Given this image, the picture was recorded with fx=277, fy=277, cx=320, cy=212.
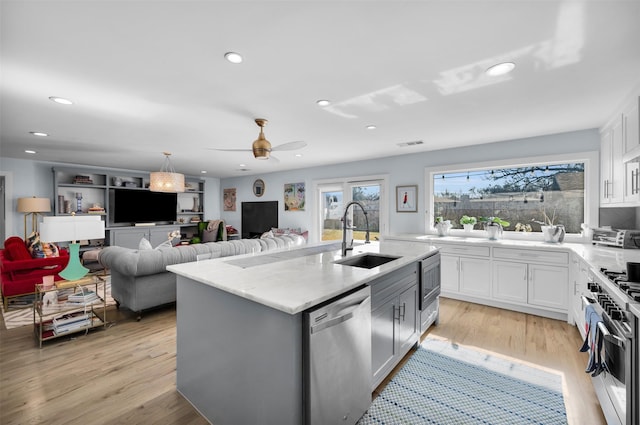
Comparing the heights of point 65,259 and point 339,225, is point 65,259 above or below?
below

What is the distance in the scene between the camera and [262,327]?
140 cm

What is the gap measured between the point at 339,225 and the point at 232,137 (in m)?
3.09

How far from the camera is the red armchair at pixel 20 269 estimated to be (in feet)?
11.9

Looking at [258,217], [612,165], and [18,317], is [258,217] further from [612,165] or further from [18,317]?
[612,165]

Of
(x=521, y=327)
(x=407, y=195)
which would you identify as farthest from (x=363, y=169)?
(x=521, y=327)

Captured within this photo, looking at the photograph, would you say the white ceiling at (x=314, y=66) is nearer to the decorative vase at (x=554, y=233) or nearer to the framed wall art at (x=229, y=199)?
the decorative vase at (x=554, y=233)

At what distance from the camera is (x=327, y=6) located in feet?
4.38

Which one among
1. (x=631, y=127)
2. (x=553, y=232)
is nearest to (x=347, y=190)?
(x=553, y=232)

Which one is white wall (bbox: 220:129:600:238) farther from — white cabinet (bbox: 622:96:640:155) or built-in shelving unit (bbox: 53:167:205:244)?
built-in shelving unit (bbox: 53:167:205:244)

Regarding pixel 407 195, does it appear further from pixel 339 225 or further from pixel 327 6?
pixel 327 6

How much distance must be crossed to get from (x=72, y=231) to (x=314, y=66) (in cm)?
276

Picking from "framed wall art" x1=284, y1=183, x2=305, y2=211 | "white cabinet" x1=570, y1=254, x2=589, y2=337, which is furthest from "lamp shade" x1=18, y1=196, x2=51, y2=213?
"white cabinet" x1=570, y1=254, x2=589, y2=337

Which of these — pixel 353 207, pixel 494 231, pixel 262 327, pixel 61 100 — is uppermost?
pixel 61 100

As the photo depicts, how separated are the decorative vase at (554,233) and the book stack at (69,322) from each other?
18.1 ft
